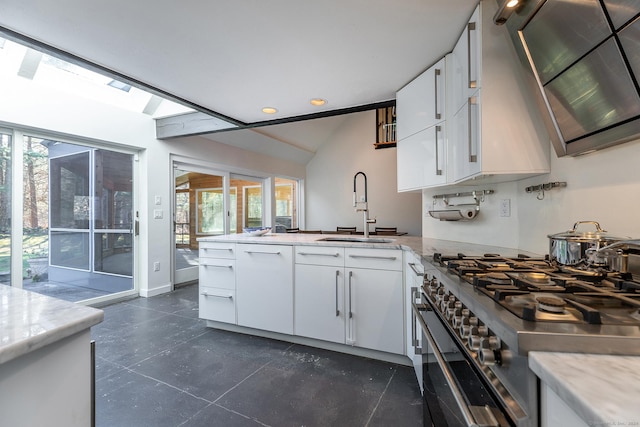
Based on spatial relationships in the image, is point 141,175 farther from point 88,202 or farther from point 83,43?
point 83,43

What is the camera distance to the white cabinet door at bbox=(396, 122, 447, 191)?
76.8 inches

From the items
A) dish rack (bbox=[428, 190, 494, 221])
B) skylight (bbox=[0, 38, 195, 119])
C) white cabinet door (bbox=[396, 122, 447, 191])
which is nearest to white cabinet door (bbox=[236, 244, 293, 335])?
white cabinet door (bbox=[396, 122, 447, 191])

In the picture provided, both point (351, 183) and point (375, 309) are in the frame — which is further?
point (351, 183)

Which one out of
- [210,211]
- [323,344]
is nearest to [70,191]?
[210,211]

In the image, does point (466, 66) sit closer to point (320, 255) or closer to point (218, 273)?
point (320, 255)

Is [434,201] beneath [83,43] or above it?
beneath

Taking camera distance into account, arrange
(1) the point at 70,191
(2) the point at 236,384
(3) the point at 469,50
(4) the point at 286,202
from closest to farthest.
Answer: (3) the point at 469,50 < (2) the point at 236,384 < (1) the point at 70,191 < (4) the point at 286,202

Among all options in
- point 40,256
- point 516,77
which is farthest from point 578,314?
point 40,256

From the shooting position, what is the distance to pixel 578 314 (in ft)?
1.93

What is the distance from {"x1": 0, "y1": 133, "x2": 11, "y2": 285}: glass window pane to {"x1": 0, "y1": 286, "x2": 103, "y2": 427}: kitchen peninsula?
9.17 feet

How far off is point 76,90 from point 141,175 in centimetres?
110

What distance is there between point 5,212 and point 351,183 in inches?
207

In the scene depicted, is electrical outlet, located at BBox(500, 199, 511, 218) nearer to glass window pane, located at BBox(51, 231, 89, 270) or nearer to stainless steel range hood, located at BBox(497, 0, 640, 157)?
stainless steel range hood, located at BBox(497, 0, 640, 157)

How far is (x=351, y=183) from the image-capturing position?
6293 millimetres
